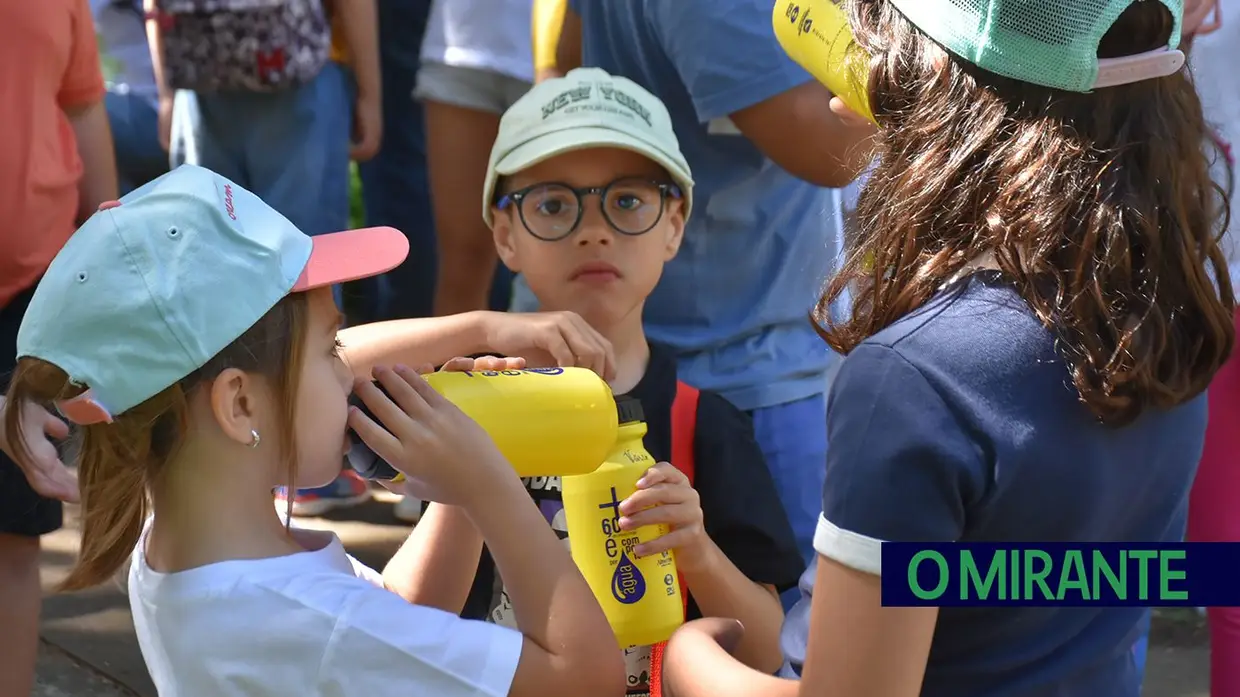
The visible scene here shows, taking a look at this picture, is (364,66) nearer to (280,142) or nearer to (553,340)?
Result: (280,142)

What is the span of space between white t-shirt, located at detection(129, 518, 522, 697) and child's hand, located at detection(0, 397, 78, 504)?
539 mm

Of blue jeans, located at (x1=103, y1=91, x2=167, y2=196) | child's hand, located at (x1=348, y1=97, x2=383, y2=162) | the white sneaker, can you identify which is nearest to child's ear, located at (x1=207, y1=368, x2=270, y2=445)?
child's hand, located at (x1=348, y1=97, x2=383, y2=162)

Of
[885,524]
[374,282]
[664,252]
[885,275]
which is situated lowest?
[374,282]

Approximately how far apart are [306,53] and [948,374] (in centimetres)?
277

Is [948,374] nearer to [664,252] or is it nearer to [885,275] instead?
[885,275]

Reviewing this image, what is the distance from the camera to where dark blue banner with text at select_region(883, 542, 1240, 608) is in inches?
56.0

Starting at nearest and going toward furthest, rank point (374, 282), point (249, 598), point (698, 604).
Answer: point (249, 598), point (698, 604), point (374, 282)

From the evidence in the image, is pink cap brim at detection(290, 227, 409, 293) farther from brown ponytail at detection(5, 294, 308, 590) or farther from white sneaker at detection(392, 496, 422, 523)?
white sneaker at detection(392, 496, 422, 523)

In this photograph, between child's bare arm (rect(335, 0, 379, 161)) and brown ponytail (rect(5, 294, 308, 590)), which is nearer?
Answer: brown ponytail (rect(5, 294, 308, 590))

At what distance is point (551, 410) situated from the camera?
1982 millimetres

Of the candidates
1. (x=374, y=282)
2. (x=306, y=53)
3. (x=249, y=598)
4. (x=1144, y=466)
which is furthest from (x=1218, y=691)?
(x=374, y=282)

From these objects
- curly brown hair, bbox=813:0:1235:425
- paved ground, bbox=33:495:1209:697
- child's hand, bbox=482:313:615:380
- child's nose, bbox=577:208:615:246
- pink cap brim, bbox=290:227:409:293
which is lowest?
paved ground, bbox=33:495:1209:697

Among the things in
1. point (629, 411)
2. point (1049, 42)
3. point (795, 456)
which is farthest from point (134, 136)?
point (1049, 42)

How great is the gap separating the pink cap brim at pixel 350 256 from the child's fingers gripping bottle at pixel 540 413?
17 cm
